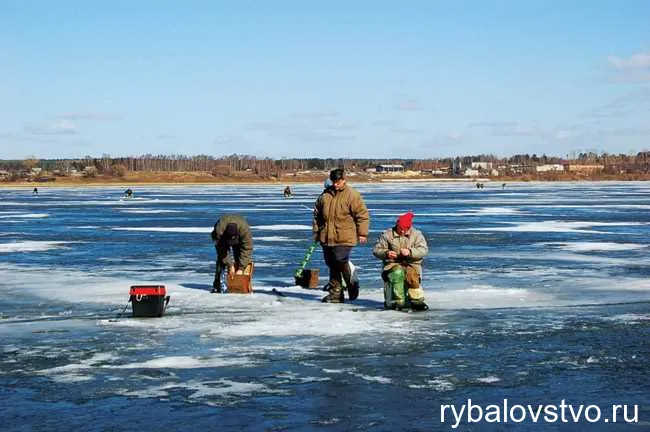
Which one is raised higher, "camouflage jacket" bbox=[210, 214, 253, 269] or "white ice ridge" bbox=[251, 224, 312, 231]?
"camouflage jacket" bbox=[210, 214, 253, 269]

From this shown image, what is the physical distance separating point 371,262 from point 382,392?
11.4 metres

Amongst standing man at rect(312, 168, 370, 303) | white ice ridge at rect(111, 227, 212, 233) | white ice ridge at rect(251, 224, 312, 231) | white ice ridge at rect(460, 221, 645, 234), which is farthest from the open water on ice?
white ice ridge at rect(251, 224, 312, 231)

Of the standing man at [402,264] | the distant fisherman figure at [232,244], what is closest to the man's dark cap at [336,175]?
the standing man at [402,264]

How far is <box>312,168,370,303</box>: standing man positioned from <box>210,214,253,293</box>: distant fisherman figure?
1585mm

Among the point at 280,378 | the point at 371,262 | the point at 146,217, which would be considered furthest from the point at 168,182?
the point at 280,378

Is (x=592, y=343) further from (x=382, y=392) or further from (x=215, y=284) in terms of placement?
(x=215, y=284)

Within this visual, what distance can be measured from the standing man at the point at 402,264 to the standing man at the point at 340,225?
0.74 m

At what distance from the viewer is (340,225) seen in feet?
42.3

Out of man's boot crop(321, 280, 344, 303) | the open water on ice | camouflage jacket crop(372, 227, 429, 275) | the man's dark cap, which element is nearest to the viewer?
the open water on ice

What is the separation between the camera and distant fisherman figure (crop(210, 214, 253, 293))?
14.1m

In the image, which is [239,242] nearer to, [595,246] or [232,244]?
[232,244]

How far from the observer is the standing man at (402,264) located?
1207 cm

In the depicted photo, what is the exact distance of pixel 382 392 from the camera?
25.5 ft

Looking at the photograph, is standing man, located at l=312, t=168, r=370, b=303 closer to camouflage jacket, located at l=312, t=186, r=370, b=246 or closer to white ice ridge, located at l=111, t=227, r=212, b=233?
camouflage jacket, located at l=312, t=186, r=370, b=246
